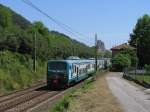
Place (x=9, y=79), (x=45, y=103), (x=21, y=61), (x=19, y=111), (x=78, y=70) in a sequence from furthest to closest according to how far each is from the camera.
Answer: (x=21, y=61)
(x=78, y=70)
(x=9, y=79)
(x=45, y=103)
(x=19, y=111)

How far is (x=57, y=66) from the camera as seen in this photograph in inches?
1786

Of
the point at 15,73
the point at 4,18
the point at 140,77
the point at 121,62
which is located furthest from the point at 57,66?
the point at 121,62

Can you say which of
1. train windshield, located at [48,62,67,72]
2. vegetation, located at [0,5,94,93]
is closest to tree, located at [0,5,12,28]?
vegetation, located at [0,5,94,93]

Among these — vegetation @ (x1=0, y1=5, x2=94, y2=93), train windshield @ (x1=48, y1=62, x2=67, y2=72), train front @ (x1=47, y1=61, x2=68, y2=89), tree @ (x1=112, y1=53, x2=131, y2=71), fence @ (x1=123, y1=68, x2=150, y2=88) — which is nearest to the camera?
train front @ (x1=47, y1=61, x2=68, y2=89)

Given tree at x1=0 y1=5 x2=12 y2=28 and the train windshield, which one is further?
tree at x1=0 y1=5 x2=12 y2=28

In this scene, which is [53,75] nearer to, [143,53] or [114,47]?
[143,53]

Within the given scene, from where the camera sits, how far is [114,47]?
149 metres

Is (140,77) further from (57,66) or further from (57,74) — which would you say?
(57,74)

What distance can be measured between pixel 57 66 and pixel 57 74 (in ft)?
2.69

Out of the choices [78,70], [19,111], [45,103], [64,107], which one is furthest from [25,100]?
[78,70]

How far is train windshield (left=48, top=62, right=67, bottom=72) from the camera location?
4500 centimetres

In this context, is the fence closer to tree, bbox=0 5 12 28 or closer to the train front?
the train front

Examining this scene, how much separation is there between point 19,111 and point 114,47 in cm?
12330

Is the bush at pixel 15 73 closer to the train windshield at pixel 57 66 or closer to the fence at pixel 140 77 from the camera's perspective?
the train windshield at pixel 57 66
